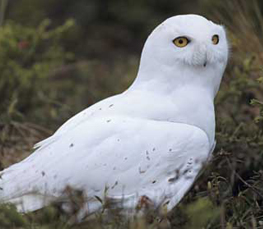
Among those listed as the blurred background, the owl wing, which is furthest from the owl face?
the owl wing

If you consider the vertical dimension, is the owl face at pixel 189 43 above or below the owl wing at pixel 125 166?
above

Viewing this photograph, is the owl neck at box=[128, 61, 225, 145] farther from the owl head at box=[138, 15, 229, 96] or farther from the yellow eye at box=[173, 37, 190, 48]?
the yellow eye at box=[173, 37, 190, 48]

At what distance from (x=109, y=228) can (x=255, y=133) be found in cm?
180

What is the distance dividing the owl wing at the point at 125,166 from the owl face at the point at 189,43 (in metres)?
0.47

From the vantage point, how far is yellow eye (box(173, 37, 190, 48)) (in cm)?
400

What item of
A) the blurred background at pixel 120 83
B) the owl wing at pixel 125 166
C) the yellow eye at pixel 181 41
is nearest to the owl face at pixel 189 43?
the yellow eye at pixel 181 41

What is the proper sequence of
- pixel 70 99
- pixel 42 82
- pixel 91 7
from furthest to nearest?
pixel 91 7
pixel 70 99
pixel 42 82

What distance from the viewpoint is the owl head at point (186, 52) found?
397 cm

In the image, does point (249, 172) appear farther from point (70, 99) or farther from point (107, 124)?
point (70, 99)

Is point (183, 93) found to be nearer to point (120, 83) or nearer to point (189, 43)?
point (189, 43)

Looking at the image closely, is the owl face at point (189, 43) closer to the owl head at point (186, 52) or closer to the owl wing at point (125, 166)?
the owl head at point (186, 52)

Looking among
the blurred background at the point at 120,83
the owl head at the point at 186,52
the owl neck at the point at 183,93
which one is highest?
the owl head at the point at 186,52

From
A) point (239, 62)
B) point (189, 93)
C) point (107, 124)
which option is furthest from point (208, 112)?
point (239, 62)

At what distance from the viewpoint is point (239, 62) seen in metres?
5.78
